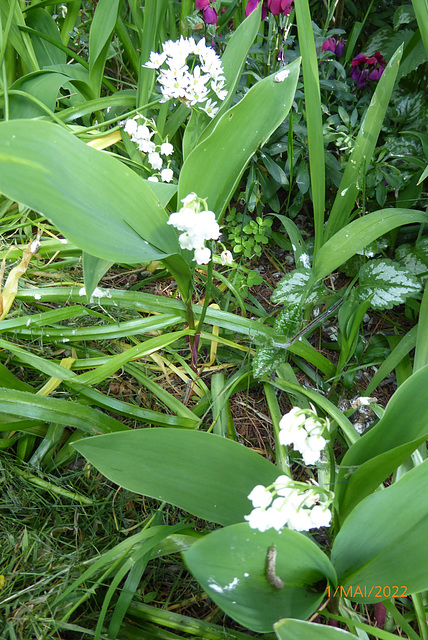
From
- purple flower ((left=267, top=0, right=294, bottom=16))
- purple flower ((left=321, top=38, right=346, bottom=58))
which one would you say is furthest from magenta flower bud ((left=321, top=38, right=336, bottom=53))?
purple flower ((left=267, top=0, right=294, bottom=16))

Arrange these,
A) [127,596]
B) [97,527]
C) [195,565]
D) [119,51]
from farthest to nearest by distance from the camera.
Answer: [119,51], [97,527], [127,596], [195,565]

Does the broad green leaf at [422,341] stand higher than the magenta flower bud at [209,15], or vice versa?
the magenta flower bud at [209,15]

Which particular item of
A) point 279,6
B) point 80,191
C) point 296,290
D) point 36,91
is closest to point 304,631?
point 80,191

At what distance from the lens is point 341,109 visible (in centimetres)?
125

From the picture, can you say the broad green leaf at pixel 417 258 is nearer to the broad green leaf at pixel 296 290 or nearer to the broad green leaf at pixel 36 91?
the broad green leaf at pixel 296 290

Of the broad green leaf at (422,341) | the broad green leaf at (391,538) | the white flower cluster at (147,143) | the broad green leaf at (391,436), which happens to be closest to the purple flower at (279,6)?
the white flower cluster at (147,143)

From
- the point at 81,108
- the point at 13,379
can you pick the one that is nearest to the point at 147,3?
the point at 81,108

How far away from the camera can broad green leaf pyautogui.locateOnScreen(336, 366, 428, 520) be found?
650mm

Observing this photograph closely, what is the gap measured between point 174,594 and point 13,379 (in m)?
0.55

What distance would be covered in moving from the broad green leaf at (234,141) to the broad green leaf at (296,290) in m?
0.30

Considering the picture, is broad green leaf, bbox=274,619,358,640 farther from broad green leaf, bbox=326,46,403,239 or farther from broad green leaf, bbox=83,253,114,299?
broad green leaf, bbox=326,46,403,239

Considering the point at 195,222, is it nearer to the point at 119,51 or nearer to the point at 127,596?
the point at 127,596

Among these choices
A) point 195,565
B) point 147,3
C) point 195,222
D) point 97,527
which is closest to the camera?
point 195,565
